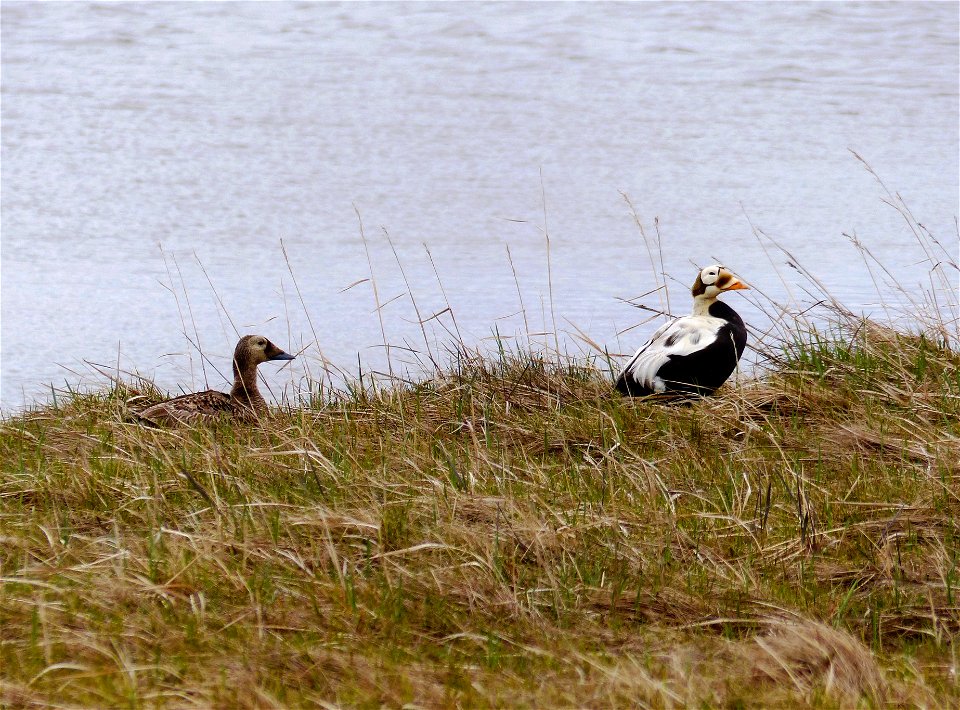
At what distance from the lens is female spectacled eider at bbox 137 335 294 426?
5965mm

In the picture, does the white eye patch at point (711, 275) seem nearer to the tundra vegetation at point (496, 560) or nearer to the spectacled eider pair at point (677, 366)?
the spectacled eider pair at point (677, 366)

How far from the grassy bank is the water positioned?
4.15ft

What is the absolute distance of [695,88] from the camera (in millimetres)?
17141

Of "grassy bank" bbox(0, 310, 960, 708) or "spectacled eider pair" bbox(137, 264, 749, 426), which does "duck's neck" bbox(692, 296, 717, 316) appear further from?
"grassy bank" bbox(0, 310, 960, 708)

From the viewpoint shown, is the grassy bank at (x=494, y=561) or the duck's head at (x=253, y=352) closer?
the grassy bank at (x=494, y=561)

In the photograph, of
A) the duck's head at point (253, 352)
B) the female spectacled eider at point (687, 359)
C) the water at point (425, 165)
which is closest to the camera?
the female spectacled eider at point (687, 359)

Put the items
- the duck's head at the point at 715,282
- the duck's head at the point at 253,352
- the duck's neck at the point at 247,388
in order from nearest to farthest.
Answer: the duck's neck at the point at 247,388 < the duck's head at the point at 715,282 < the duck's head at the point at 253,352

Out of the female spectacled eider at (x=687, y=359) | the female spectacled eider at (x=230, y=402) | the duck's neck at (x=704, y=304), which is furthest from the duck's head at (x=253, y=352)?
the duck's neck at (x=704, y=304)

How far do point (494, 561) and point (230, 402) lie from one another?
278cm

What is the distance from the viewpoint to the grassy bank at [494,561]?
314 centimetres

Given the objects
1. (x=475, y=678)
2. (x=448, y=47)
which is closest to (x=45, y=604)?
(x=475, y=678)

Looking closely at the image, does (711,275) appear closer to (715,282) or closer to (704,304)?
(715,282)

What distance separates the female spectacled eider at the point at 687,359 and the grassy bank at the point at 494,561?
1.46ft

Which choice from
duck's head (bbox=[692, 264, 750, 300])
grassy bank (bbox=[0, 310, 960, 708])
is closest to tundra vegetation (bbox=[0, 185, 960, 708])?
grassy bank (bbox=[0, 310, 960, 708])
